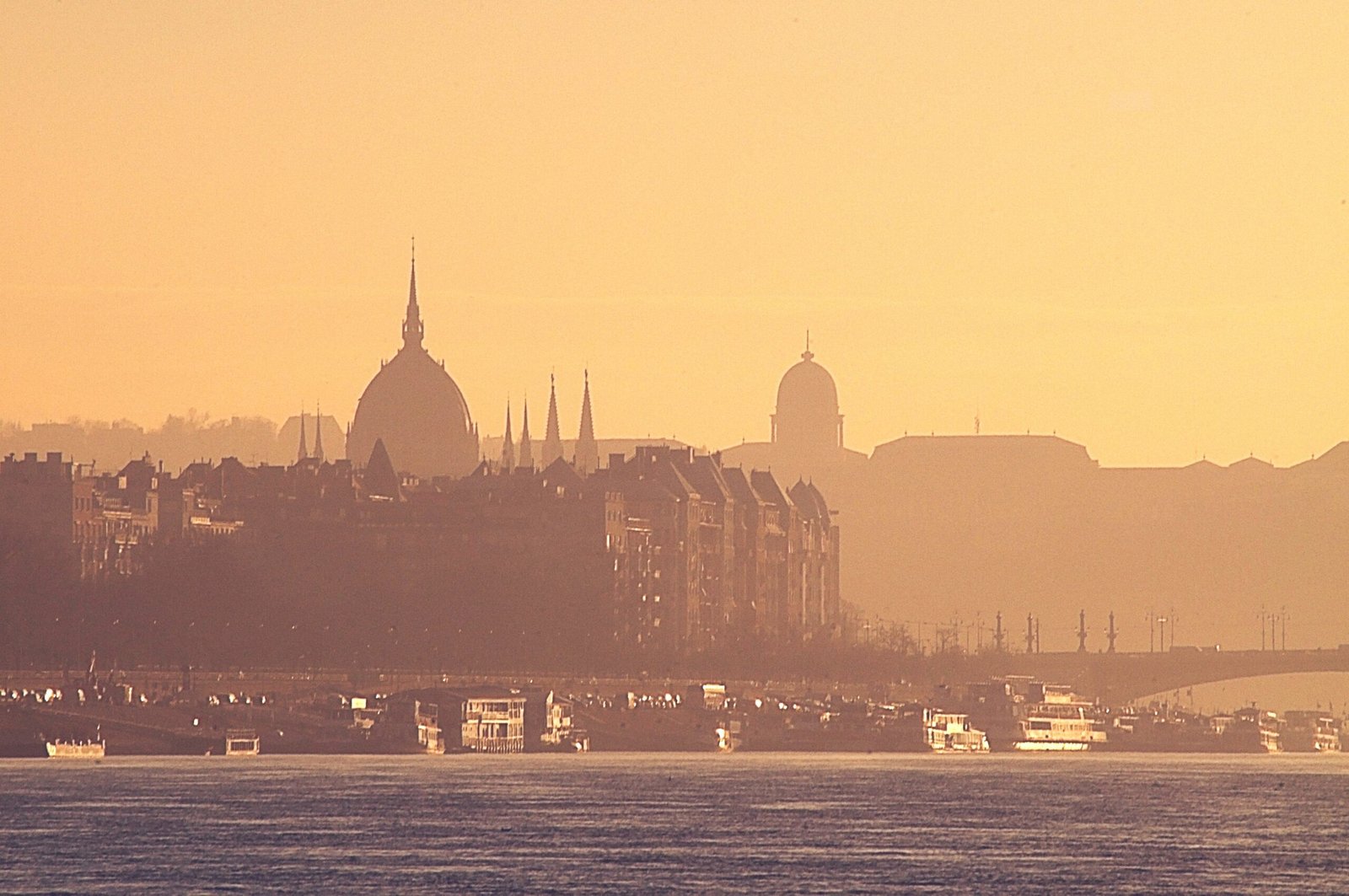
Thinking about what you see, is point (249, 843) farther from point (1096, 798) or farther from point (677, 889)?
point (1096, 798)

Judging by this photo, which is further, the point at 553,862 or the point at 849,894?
the point at 553,862

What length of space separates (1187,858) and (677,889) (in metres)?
23.6

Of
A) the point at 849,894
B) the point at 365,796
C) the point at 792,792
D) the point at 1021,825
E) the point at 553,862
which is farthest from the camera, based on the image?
the point at 792,792

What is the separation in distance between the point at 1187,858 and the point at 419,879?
1112 inches

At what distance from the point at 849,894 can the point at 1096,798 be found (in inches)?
2515

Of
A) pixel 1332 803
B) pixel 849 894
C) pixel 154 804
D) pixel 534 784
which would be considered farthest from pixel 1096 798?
pixel 849 894

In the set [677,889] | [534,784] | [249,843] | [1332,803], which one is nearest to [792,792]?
[534,784]

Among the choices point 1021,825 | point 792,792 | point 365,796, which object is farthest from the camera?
point 792,792

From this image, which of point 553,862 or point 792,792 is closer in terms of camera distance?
point 553,862

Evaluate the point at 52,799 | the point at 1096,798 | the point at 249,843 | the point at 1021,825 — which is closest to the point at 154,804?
the point at 52,799

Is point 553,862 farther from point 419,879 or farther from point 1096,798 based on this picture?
point 1096,798

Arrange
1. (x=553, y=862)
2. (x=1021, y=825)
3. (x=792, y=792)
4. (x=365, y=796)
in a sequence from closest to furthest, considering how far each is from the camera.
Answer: (x=553, y=862)
(x=1021, y=825)
(x=365, y=796)
(x=792, y=792)

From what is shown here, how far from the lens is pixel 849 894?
130875mm

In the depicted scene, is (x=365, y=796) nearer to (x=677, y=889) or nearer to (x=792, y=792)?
(x=792, y=792)
